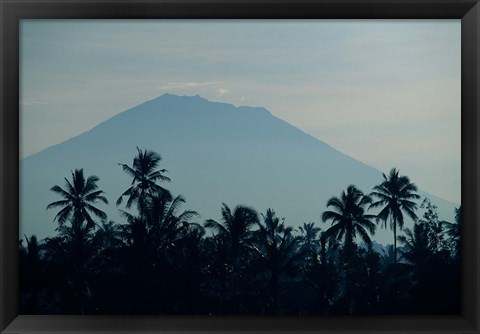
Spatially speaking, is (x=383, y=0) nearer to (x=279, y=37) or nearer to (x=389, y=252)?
(x=279, y=37)

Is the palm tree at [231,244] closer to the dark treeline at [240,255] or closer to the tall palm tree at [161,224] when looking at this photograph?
the dark treeline at [240,255]

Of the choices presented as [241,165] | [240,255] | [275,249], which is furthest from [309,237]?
[240,255]

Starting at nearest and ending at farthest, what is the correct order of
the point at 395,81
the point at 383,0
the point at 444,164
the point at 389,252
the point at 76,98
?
the point at 383,0 → the point at 395,81 → the point at 444,164 → the point at 76,98 → the point at 389,252

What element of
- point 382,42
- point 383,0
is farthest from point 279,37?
point 383,0

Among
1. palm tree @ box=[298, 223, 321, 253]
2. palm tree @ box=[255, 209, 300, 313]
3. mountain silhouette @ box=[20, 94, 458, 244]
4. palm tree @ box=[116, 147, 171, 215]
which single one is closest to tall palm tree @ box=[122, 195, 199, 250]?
palm tree @ box=[116, 147, 171, 215]

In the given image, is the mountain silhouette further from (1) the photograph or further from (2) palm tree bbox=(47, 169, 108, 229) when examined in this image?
(2) palm tree bbox=(47, 169, 108, 229)

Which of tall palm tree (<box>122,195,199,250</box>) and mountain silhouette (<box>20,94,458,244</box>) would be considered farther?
tall palm tree (<box>122,195,199,250</box>)
